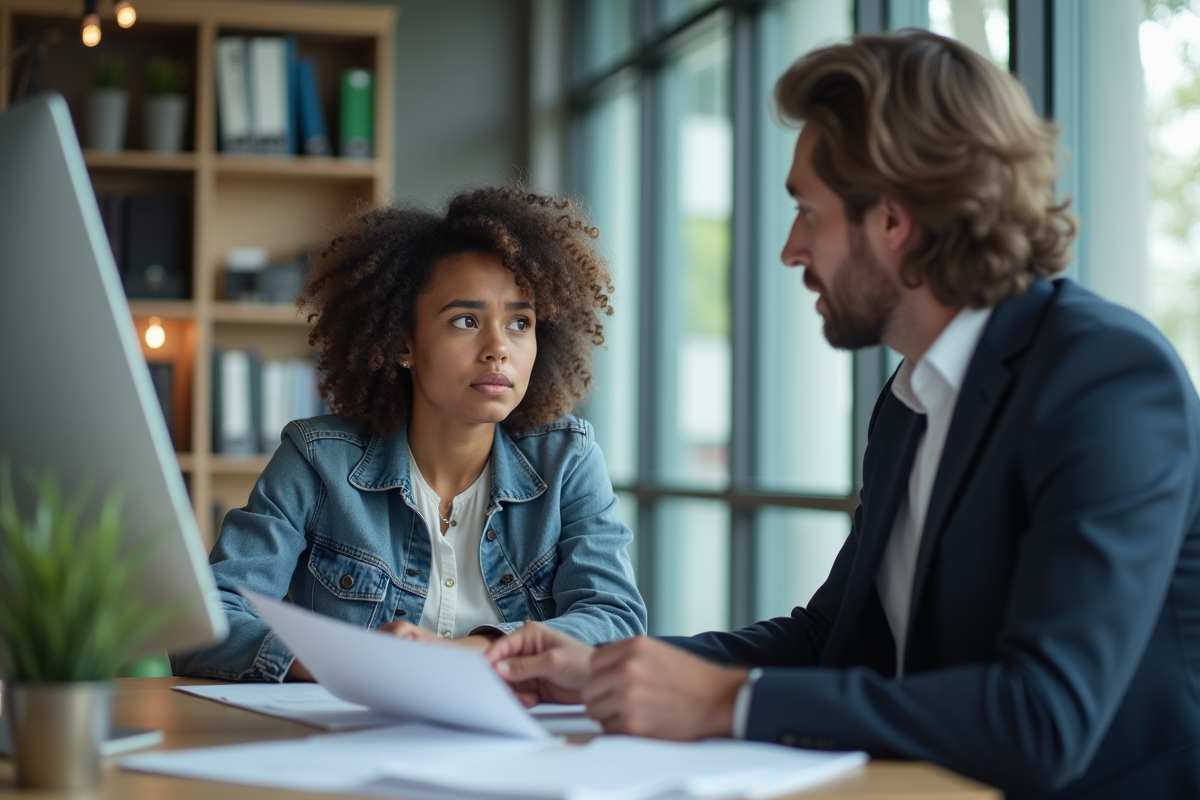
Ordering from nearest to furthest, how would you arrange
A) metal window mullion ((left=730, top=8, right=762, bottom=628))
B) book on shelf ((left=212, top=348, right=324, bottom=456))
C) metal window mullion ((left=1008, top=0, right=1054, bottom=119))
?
metal window mullion ((left=1008, top=0, right=1054, bottom=119)) < metal window mullion ((left=730, top=8, right=762, bottom=628)) < book on shelf ((left=212, top=348, right=324, bottom=456))

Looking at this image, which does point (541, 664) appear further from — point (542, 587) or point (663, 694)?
point (542, 587)

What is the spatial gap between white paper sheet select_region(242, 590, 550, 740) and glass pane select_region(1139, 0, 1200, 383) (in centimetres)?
154

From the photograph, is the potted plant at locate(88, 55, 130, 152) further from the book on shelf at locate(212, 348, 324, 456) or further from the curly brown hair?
the curly brown hair

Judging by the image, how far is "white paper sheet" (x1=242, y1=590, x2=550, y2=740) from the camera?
953mm

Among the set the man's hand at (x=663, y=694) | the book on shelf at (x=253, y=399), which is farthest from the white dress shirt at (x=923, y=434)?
the book on shelf at (x=253, y=399)

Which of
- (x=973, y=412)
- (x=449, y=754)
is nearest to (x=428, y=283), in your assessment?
(x=973, y=412)

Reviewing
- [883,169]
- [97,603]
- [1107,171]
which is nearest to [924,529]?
[883,169]

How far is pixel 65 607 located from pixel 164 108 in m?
3.69

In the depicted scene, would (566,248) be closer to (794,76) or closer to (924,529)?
(794,76)

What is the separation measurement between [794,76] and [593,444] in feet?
2.52

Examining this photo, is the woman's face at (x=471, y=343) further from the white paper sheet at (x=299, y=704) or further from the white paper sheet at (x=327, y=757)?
the white paper sheet at (x=327, y=757)

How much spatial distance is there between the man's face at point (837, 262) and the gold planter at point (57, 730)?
2.66 ft

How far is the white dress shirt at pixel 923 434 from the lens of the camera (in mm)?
1272

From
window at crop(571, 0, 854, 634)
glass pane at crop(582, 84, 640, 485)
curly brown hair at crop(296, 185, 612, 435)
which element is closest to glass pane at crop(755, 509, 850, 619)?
window at crop(571, 0, 854, 634)
